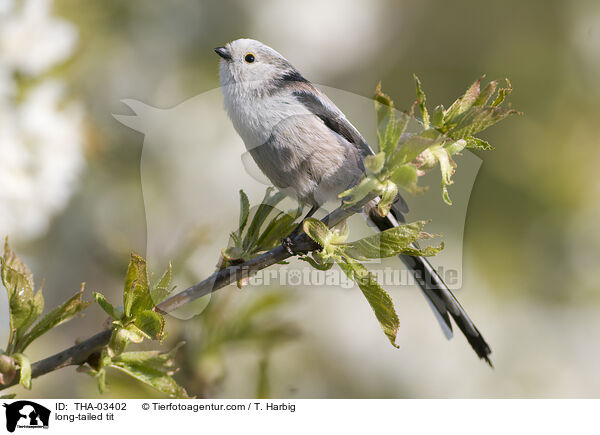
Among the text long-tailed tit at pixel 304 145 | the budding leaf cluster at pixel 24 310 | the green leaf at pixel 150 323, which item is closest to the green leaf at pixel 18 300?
the budding leaf cluster at pixel 24 310

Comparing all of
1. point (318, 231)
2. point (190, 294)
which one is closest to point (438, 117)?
point (318, 231)

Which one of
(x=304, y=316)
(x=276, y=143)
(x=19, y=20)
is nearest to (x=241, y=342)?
(x=276, y=143)

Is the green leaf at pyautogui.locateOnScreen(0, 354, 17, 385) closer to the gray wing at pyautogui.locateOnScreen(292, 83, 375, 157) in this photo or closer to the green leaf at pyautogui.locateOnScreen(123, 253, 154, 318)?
A: the green leaf at pyautogui.locateOnScreen(123, 253, 154, 318)

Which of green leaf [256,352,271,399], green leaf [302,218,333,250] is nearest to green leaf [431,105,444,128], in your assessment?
green leaf [302,218,333,250]

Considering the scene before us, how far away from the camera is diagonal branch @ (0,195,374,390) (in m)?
0.47

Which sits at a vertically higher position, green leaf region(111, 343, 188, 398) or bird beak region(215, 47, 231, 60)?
bird beak region(215, 47, 231, 60)

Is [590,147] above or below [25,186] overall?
above

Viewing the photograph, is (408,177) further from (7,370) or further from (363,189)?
(7,370)

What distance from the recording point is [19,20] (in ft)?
3.48

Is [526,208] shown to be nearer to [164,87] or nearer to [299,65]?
[299,65]

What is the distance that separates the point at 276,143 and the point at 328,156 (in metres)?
0.08

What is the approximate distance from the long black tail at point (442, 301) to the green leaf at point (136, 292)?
1.49 feet
